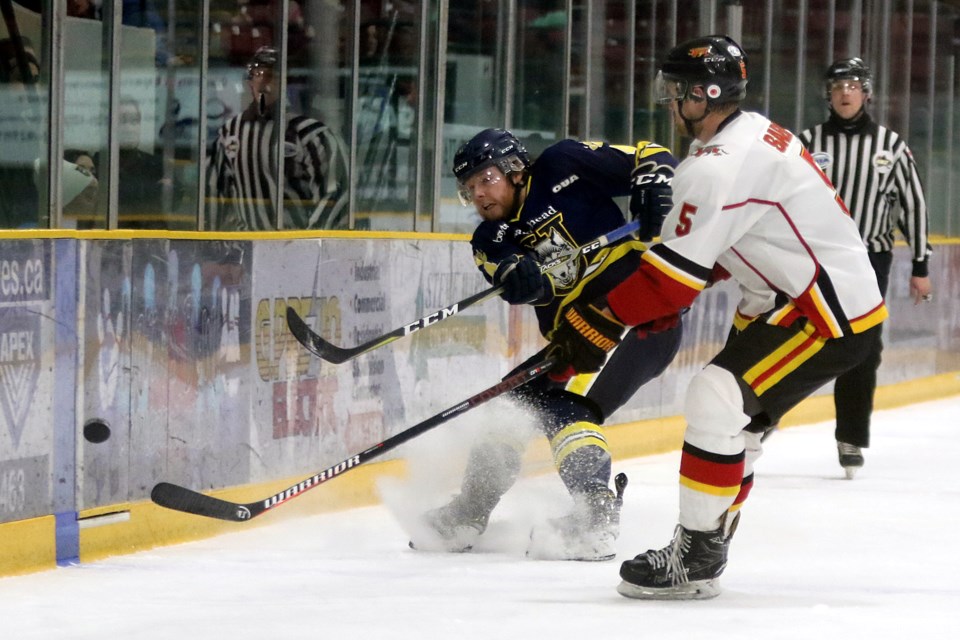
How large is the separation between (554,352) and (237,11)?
1.73m

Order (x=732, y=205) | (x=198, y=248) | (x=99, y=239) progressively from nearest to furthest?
(x=732, y=205)
(x=99, y=239)
(x=198, y=248)

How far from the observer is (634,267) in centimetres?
448

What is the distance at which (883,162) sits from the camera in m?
6.35

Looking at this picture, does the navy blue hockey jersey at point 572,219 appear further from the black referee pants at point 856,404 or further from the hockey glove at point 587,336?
the black referee pants at point 856,404

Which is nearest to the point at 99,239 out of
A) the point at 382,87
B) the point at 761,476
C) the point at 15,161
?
the point at 15,161

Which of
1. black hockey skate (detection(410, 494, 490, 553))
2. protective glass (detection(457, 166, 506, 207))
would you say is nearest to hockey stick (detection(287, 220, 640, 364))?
protective glass (detection(457, 166, 506, 207))

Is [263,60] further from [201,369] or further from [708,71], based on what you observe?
[708,71]

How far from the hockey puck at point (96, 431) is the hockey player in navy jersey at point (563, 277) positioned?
887 mm

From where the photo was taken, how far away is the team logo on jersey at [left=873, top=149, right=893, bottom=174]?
6344 mm

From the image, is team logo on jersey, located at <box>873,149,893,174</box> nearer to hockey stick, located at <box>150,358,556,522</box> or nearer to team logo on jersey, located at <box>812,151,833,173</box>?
team logo on jersey, located at <box>812,151,833,173</box>

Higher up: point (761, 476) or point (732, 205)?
point (732, 205)

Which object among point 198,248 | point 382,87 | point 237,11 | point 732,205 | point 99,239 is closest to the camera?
point 732,205

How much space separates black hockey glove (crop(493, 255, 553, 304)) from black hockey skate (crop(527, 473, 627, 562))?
0.55 m

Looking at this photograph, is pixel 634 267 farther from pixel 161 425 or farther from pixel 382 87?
pixel 382 87
